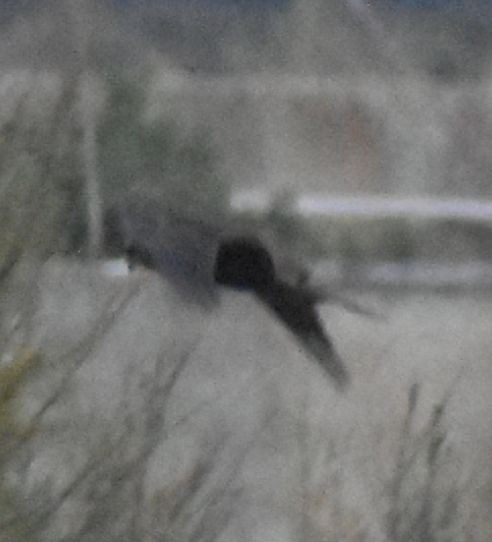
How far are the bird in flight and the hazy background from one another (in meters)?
0.04

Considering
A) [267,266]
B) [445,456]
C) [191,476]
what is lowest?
[445,456]

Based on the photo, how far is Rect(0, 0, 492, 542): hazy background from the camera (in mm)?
1268

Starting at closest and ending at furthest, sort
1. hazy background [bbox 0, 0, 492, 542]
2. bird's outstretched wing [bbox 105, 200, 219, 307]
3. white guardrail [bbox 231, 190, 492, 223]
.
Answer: hazy background [bbox 0, 0, 492, 542] < bird's outstretched wing [bbox 105, 200, 219, 307] < white guardrail [bbox 231, 190, 492, 223]

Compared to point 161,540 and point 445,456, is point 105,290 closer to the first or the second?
point 161,540

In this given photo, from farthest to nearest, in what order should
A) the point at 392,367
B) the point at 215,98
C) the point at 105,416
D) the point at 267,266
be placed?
the point at 215,98 < the point at 392,367 < the point at 267,266 < the point at 105,416

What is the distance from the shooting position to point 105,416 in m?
1.38

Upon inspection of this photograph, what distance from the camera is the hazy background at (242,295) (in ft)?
4.16

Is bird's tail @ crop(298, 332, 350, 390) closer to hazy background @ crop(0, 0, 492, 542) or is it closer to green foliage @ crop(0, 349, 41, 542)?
hazy background @ crop(0, 0, 492, 542)

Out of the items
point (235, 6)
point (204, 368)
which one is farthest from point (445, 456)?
point (235, 6)

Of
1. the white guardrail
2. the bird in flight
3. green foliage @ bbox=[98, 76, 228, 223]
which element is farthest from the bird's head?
the white guardrail

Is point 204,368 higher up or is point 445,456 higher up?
point 204,368

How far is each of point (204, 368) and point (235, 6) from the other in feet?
2.20

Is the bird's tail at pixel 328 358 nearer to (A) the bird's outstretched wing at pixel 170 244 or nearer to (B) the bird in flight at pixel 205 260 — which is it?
(B) the bird in flight at pixel 205 260

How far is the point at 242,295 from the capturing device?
1.65 m
